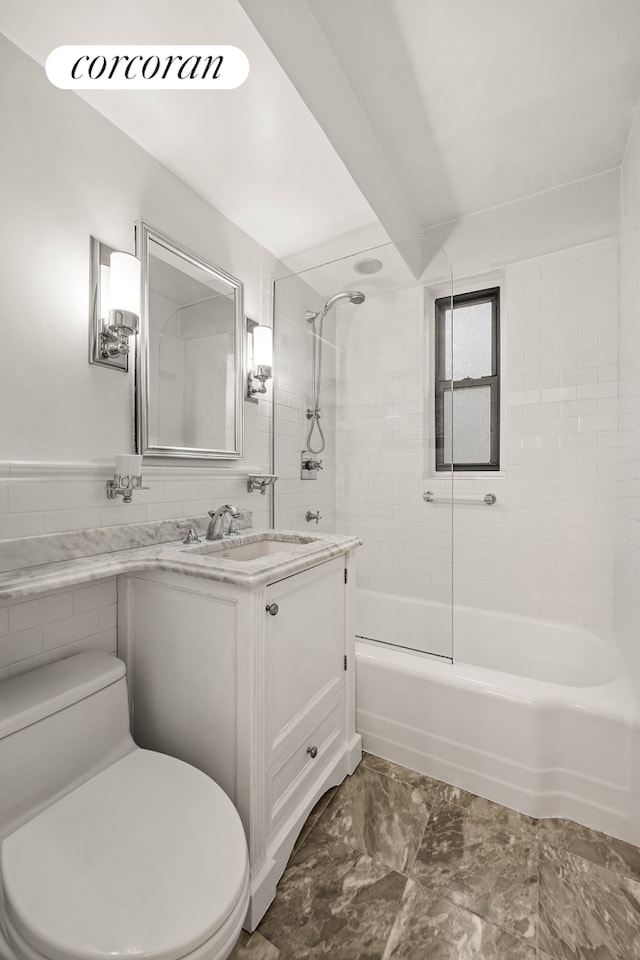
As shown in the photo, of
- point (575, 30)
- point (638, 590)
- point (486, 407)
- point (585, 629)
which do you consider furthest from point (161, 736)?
point (575, 30)

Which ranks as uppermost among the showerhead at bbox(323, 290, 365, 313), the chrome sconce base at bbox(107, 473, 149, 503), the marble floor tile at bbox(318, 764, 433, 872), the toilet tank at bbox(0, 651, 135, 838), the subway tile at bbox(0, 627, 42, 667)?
the showerhead at bbox(323, 290, 365, 313)

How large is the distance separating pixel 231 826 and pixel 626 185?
2822mm

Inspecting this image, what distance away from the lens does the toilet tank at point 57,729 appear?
94cm

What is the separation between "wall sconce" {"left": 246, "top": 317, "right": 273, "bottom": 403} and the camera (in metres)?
2.06

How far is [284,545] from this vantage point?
177cm

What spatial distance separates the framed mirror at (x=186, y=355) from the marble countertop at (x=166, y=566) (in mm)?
402

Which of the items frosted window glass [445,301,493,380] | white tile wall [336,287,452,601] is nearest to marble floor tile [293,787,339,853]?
white tile wall [336,287,452,601]

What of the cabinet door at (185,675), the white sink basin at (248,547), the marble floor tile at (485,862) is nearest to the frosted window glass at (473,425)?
the white sink basin at (248,547)

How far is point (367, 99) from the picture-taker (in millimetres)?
1672

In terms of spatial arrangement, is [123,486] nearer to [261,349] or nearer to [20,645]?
[20,645]

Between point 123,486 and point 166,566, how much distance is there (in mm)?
328

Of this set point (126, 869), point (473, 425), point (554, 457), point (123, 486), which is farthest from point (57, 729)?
point (554, 457)

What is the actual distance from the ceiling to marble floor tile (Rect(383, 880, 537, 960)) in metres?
2.48

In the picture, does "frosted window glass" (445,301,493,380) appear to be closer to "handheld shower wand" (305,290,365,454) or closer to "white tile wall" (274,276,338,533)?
"handheld shower wand" (305,290,365,454)
